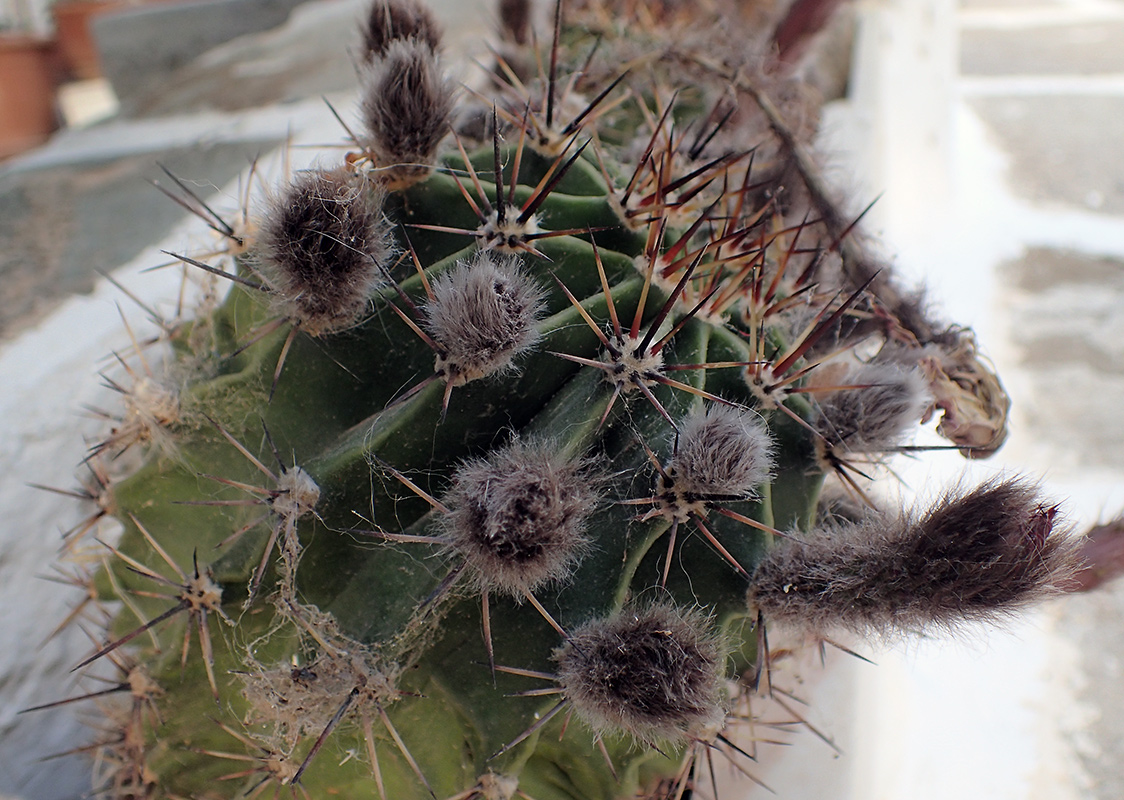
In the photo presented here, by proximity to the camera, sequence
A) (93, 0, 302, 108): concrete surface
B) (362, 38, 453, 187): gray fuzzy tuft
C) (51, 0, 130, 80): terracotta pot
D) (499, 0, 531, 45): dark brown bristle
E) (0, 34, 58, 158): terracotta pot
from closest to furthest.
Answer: (362, 38, 453, 187): gray fuzzy tuft
(499, 0, 531, 45): dark brown bristle
(93, 0, 302, 108): concrete surface
(0, 34, 58, 158): terracotta pot
(51, 0, 130, 80): terracotta pot

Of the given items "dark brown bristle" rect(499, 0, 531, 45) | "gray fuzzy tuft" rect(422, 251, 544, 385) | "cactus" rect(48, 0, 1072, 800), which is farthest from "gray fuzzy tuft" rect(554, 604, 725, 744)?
"dark brown bristle" rect(499, 0, 531, 45)

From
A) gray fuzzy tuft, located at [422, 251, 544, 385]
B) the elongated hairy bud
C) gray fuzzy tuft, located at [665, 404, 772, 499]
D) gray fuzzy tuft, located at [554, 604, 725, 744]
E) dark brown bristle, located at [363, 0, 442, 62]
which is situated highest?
dark brown bristle, located at [363, 0, 442, 62]

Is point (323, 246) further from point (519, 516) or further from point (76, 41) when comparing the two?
point (76, 41)

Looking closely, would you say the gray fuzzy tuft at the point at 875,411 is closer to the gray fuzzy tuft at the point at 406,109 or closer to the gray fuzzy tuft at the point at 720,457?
the gray fuzzy tuft at the point at 720,457

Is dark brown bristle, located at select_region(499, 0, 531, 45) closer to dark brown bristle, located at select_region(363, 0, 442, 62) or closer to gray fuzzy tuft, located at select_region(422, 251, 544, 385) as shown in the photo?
dark brown bristle, located at select_region(363, 0, 442, 62)

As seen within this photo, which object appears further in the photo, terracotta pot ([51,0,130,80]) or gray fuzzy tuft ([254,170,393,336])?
terracotta pot ([51,0,130,80])

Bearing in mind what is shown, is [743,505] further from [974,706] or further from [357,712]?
[974,706]

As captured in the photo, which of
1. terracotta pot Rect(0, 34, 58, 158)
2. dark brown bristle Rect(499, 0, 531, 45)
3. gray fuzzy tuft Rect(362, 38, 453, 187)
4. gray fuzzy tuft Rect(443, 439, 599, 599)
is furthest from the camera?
terracotta pot Rect(0, 34, 58, 158)

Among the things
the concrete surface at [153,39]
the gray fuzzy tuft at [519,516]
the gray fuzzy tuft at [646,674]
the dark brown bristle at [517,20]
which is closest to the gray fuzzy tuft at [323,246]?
the gray fuzzy tuft at [519,516]
